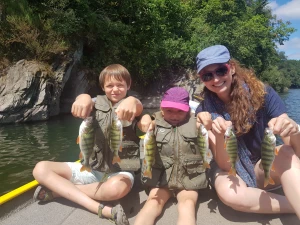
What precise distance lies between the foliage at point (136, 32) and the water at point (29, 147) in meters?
4.67

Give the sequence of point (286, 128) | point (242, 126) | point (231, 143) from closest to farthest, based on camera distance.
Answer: point (286, 128) → point (231, 143) → point (242, 126)

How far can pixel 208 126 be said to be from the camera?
2.76m

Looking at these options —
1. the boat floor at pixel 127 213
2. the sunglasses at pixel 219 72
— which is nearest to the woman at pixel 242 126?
the sunglasses at pixel 219 72

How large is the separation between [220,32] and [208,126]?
2413 cm

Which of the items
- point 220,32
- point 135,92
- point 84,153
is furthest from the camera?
point 220,32

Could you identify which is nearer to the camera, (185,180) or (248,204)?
(248,204)

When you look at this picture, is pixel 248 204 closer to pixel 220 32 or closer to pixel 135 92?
pixel 135 92

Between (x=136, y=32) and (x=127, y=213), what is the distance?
810 inches

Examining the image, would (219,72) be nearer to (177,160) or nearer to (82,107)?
(177,160)

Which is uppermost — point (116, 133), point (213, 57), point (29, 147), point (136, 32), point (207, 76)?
point (136, 32)

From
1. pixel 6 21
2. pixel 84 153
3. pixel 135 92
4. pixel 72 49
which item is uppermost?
pixel 6 21

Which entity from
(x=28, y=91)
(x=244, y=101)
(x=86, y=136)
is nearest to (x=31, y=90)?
(x=28, y=91)

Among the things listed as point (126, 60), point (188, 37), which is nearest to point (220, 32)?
point (188, 37)

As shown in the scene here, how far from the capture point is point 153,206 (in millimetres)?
2762
